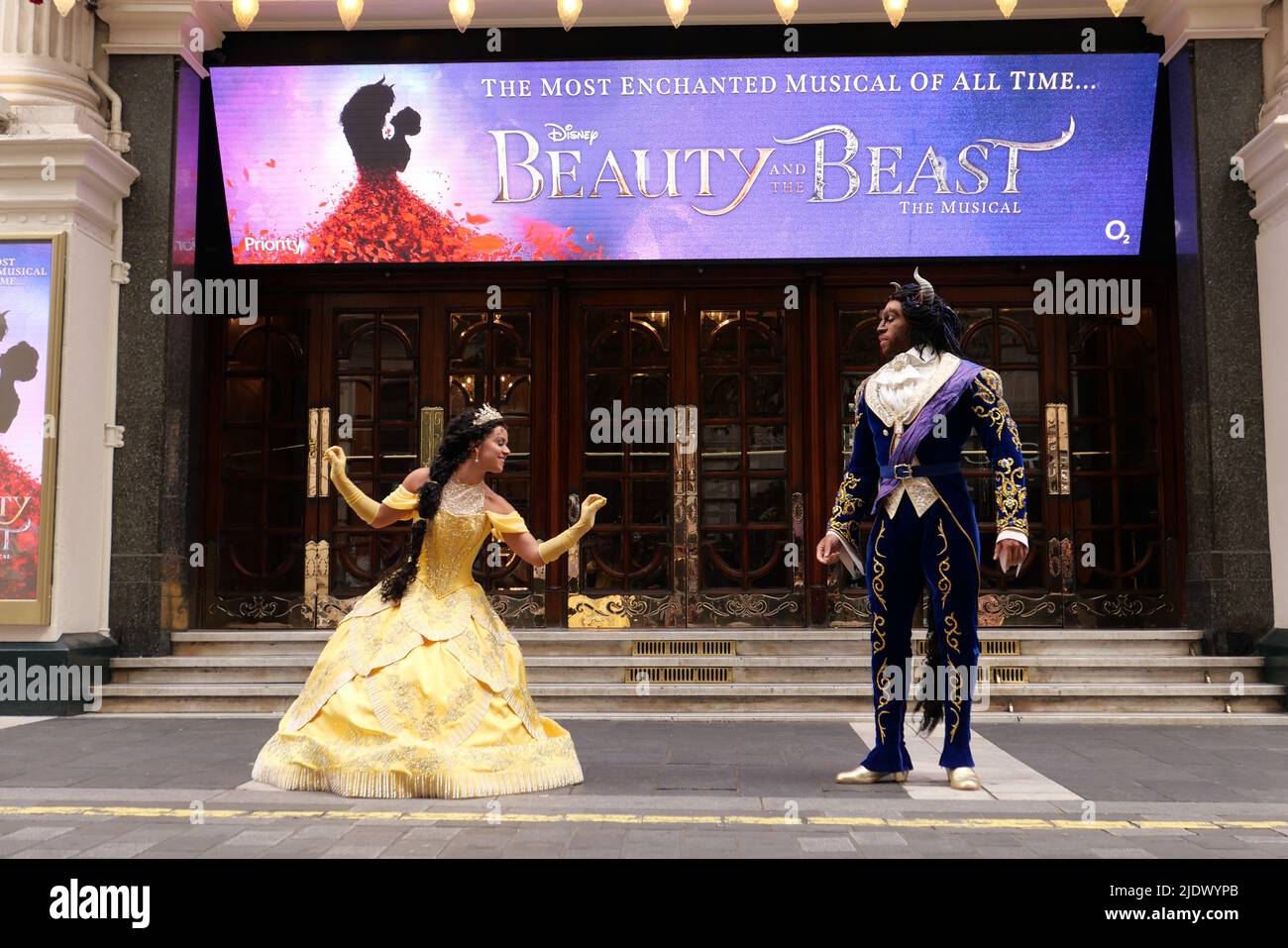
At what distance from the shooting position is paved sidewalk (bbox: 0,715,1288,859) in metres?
4.01

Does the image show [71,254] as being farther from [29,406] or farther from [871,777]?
[871,777]

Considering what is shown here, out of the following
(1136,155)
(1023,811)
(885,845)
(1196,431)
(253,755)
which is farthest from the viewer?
(1136,155)

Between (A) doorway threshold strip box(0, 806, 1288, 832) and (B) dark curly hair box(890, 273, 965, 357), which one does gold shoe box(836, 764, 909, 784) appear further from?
(B) dark curly hair box(890, 273, 965, 357)

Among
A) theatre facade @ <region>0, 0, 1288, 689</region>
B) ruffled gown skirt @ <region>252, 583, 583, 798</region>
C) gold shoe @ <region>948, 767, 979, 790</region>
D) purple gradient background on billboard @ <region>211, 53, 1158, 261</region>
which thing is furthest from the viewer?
purple gradient background on billboard @ <region>211, 53, 1158, 261</region>

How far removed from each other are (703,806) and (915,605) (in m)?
1.40

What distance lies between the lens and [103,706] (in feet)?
26.8

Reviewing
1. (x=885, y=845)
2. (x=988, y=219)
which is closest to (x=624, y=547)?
(x=988, y=219)

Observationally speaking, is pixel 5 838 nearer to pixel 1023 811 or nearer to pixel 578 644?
pixel 1023 811

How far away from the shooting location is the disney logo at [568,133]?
9.53 meters

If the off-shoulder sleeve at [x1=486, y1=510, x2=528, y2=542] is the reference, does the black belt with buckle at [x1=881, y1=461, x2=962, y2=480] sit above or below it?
above

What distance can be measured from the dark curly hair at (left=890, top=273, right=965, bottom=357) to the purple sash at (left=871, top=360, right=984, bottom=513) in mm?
183

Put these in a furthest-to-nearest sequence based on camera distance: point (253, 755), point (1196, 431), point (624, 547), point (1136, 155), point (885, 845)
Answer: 1. point (624, 547)
2. point (1136, 155)
3. point (1196, 431)
4. point (253, 755)
5. point (885, 845)

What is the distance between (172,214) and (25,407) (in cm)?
190

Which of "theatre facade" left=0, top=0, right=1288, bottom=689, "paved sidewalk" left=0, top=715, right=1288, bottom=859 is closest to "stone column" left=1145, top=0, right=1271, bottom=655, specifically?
"theatre facade" left=0, top=0, right=1288, bottom=689
